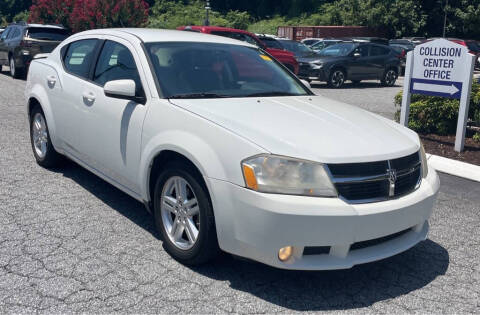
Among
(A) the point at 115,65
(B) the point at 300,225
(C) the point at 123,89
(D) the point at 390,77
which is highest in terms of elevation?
(A) the point at 115,65

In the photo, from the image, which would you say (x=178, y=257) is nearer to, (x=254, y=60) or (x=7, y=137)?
(x=254, y=60)

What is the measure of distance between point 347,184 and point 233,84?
1.66 m

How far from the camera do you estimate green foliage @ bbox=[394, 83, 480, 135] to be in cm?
880

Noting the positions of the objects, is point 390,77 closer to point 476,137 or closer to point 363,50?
point 363,50

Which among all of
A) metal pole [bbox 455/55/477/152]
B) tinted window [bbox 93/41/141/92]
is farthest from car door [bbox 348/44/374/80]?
→ tinted window [bbox 93/41/141/92]

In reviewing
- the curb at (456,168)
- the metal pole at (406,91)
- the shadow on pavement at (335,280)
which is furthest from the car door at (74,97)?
the metal pole at (406,91)

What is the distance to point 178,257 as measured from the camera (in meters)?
Result: 3.97

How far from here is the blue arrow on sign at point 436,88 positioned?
7995mm

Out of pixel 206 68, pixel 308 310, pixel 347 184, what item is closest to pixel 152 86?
pixel 206 68

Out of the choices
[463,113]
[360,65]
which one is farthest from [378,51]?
[463,113]

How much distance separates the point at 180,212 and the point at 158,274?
0.46 m

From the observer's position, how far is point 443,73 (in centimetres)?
815

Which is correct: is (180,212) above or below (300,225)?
below

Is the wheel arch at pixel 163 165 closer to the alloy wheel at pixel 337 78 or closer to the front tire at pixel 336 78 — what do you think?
the front tire at pixel 336 78
